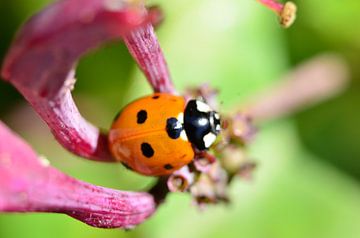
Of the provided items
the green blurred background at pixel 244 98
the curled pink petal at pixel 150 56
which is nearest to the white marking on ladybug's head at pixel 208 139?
the curled pink petal at pixel 150 56

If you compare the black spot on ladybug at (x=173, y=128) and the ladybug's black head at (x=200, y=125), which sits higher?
the black spot on ladybug at (x=173, y=128)

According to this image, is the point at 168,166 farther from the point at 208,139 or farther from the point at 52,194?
the point at 52,194

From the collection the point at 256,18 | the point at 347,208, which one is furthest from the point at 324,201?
the point at 256,18

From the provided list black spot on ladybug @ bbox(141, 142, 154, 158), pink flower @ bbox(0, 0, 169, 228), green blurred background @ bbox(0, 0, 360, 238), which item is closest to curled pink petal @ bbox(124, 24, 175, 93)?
pink flower @ bbox(0, 0, 169, 228)

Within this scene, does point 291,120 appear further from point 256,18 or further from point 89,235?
point 89,235

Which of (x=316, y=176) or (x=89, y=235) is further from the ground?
(x=316, y=176)

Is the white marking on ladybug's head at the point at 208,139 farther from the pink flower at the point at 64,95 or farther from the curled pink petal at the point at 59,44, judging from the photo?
the curled pink petal at the point at 59,44
